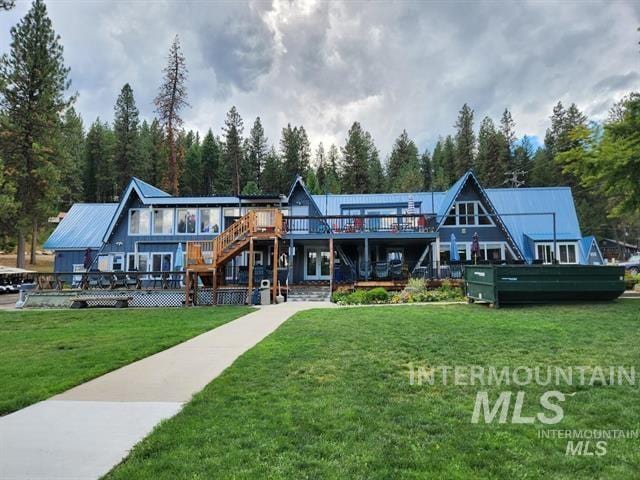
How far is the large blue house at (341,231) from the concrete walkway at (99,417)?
15230 millimetres

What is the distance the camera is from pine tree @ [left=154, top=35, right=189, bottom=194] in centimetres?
3522

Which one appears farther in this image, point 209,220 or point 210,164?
point 210,164

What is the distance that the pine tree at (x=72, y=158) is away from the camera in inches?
1435

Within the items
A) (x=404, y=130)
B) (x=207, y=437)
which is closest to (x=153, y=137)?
(x=404, y=130)

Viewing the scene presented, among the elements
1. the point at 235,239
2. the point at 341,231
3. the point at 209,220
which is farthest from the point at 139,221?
the point at 341,231

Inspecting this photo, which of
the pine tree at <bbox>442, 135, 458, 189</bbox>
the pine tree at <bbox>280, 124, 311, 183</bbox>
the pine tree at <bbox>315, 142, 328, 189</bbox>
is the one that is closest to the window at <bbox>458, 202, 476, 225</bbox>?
the pine tree at <bbox>442, 135, 458, 189</bbox>

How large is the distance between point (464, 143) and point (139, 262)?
4621cm

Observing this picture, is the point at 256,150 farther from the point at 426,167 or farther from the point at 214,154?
the point at 426,167

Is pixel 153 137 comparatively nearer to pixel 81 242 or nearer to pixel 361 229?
pixel 81 242

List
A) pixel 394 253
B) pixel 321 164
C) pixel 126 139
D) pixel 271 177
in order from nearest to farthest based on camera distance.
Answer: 1. pixel 394 253
2. pixel 126 139
3. pixel 271 177
4. pixel 321 164

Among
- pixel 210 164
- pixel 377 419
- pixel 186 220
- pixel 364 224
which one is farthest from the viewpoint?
pixel 210 164

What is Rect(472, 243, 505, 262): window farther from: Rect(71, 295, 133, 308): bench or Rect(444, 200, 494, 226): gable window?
Rect(71, 295, 133, 308): bench

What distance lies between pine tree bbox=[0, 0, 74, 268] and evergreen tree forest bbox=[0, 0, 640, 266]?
0.27 feet

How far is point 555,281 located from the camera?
12695 mm
